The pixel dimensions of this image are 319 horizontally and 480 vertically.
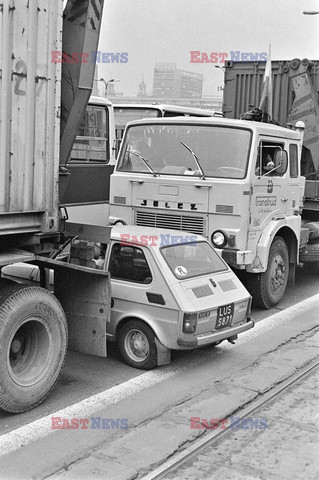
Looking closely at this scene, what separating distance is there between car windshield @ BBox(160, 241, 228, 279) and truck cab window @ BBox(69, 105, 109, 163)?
4.10 m

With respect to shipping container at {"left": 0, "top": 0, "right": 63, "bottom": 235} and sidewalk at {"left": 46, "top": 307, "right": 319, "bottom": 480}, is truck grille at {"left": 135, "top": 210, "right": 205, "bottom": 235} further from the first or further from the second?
shipping container at {"left": 0, "top": 0, "right": 63, "bottom": 235}

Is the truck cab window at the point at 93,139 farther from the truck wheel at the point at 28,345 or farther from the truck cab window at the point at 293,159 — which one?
the truck wheel at the point at 28,345

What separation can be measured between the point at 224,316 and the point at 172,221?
2516 mm

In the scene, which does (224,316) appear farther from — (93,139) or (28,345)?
(93,139)

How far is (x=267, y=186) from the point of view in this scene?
8.95 meters

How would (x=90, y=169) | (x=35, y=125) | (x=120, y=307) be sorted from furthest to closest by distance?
(x=90, y=169), (x=120, y=307), (x=35, y=125)

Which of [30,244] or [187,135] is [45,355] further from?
[187,135]

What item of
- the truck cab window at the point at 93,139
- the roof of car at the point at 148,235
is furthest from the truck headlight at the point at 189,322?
the truck cab window at the point at 93,139

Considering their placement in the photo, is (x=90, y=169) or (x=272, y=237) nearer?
(x=272, y=237)

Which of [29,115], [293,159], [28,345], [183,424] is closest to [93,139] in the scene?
[293,159]

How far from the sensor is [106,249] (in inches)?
272

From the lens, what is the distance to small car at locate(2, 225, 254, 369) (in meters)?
6.17

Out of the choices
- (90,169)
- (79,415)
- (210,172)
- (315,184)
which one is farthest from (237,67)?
(79,415)

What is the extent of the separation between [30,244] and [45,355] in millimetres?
989
